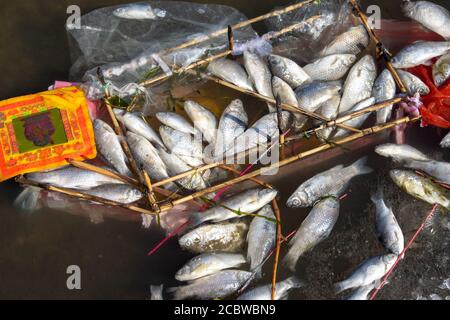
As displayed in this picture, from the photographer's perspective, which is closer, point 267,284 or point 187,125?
point 267,284

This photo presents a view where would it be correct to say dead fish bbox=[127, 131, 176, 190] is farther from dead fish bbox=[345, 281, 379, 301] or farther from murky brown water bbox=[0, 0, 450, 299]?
dead fish bbox=[345, 281, 379, 301]

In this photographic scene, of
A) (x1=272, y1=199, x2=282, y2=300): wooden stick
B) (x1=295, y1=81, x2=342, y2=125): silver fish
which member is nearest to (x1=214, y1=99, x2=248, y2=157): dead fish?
(x1=295, y1=81, x2=342, y2=125): silver fish

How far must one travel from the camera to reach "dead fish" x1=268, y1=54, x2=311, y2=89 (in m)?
4.19

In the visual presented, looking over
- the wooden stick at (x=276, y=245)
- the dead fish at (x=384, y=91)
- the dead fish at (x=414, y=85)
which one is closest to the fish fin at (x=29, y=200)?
the wooden stick at (x=276, y=245)

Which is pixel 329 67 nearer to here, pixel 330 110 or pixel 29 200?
pixel 330 110

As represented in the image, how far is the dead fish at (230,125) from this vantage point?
3.87 metres

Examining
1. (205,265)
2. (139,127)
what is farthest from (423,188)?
(139,127)

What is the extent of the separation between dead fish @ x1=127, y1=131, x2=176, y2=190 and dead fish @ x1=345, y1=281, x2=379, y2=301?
1.66 meters

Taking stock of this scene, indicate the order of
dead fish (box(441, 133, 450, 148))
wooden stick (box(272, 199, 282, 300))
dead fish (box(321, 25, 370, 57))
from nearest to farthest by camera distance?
wooden stick (box(272, 199, 282, 300)), dead fish (box(441, 133, 450, 148)), dead fish (box(321, 25, 370, 57))

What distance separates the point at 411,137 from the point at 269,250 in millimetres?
1720

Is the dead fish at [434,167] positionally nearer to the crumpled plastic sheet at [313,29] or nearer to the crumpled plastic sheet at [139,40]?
the crumpled plastic sheet at [313,29]

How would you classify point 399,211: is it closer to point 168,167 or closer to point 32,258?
point 168,167

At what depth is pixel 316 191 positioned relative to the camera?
12.8ft

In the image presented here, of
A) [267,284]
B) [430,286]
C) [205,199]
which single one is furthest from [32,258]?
[430,286]
